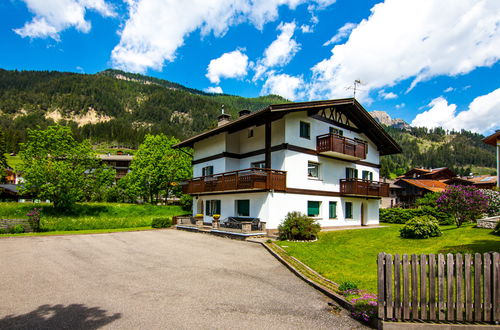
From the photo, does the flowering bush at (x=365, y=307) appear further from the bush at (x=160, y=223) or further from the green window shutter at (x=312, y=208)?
the bush at (x=160, y=223)

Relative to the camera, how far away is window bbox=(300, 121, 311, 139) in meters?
23.7

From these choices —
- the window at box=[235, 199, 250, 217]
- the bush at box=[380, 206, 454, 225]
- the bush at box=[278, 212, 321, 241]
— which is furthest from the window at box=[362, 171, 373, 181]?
the bush at box=[278, 212, 321, 241]

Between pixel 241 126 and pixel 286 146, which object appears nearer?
pixel 286 146

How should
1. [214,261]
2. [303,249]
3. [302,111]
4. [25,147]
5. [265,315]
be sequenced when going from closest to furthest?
[265,315], [214,261], [303,249], [302,111], [25,147]

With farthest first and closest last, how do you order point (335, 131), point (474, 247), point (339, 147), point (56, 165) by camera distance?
point (56, 165) < point (335, 131) < point (339, 147) < point (474, 247)

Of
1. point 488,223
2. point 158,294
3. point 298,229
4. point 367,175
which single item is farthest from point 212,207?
point 488,223

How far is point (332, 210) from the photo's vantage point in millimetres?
26031

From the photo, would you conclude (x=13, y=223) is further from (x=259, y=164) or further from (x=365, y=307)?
(x=365, y=307)

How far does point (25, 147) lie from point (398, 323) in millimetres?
46422

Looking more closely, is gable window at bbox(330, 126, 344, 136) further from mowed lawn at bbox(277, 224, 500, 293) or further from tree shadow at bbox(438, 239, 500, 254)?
tree shadow at bbox(438, 239, 500, 254)

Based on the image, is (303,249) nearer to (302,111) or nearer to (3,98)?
(302,111)

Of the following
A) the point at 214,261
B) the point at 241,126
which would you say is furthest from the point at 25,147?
the point at 214,261

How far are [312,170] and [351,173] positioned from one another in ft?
18.7

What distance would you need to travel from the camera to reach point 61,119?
187250 mm
